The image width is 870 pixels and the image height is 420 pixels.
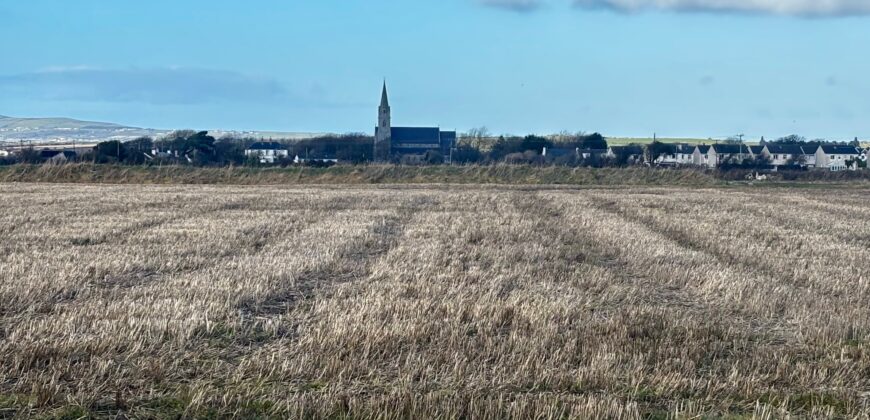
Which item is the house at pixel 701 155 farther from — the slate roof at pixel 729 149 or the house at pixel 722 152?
the slate roof at pixel 729 149

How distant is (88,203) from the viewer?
1070 inches

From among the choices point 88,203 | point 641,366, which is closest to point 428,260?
point 641,366

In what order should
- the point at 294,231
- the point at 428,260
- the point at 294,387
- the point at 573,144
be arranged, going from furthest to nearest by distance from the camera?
the point at 573,144, the point at 294,231, the point at 428,260, the point at 294,387

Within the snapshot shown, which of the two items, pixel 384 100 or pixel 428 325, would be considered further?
pixel 384 100

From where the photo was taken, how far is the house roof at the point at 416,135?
4237 inches

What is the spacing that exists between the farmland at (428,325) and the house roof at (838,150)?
104 meters

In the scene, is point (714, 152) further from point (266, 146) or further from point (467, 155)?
point (266, 146)

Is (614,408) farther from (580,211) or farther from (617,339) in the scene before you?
(580,211)

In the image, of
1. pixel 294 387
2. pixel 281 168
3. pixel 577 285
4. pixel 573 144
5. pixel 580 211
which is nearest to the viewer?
pixel 294 387

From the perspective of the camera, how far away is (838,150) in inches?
4503

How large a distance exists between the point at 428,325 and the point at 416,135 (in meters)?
102

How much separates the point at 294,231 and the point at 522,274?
314 inches

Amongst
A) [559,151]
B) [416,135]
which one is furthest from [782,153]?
[416,135]

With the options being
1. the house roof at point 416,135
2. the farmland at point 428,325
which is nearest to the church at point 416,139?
the house roof at point 416,135
